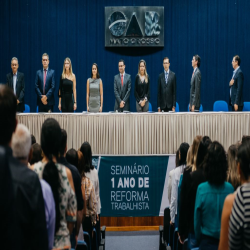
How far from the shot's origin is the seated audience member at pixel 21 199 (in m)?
1.71

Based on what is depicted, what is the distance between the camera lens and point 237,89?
9.15 metres

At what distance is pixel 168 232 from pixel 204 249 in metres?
2.35

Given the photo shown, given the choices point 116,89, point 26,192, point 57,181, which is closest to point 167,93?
point 116,89

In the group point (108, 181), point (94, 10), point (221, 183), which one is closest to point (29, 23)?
point (94, 10)

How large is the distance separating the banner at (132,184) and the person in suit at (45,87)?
2.24m

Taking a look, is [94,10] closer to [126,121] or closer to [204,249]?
[126,121]

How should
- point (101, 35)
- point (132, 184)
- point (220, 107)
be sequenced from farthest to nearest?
point (101, 35) < point (220, 107) < point (132, 184)

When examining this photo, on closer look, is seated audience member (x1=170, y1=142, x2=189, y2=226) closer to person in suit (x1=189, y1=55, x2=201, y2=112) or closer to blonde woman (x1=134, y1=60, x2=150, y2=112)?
blonde woman (x1=134, y1=60, x2=150, y2=112)

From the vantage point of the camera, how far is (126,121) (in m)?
7.86

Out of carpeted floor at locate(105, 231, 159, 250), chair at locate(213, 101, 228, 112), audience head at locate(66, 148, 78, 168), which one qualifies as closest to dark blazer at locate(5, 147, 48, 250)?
audience head at locate(66, 148, 78, 168)

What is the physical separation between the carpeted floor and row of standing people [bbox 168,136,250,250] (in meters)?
2.78

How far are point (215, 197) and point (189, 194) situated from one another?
1.39ft

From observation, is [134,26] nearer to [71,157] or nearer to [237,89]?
[237,89]

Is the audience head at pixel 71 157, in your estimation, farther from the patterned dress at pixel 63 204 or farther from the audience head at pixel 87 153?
the patterned dress at pixel 63 204
